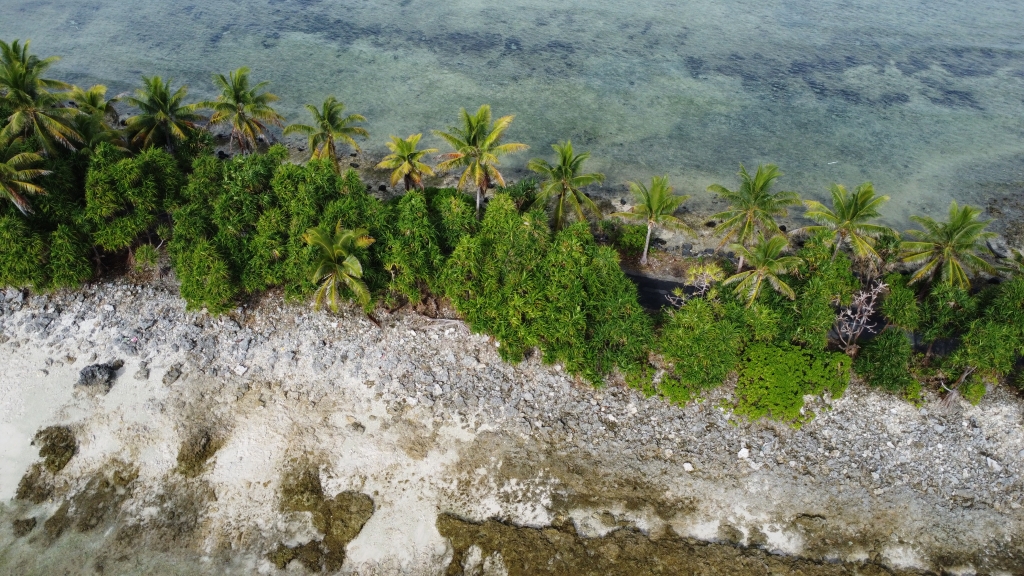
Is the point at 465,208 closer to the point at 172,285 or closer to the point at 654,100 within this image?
the point at 172,285

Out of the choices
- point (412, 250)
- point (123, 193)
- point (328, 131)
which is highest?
point (328, 131)

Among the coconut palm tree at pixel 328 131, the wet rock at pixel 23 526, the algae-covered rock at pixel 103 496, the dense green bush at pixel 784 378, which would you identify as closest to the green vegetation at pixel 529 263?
the dense green bush at pixel 784 378

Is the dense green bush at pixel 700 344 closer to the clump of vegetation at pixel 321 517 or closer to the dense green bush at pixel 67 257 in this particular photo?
the clump of vegetation at pixel 321 517

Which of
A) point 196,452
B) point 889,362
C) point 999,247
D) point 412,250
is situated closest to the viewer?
point 196,452

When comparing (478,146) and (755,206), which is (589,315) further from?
(478,146)

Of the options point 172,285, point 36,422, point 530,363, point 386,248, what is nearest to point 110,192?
point 172,285

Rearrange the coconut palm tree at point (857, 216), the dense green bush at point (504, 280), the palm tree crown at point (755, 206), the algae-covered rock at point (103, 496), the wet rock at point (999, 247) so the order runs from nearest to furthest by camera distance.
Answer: the algae-covered rock at point (103, 496) < the dense green bush at point (504, 280) < the coconut palm tree at point (857, 216) < the palm tree crown at point (755, 206) < the wet rock at point (999, 247)

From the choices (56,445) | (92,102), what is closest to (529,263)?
(56,445)
